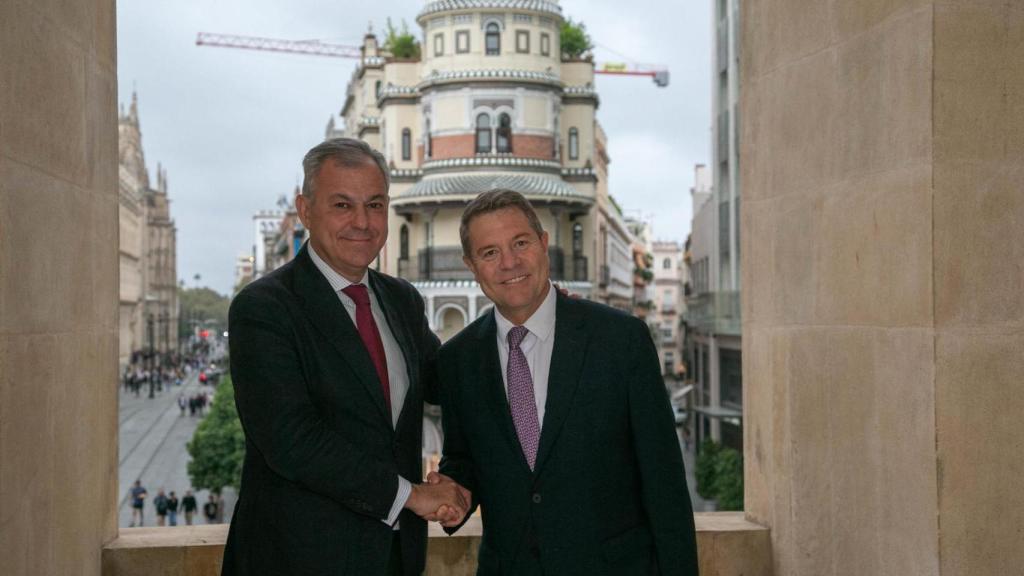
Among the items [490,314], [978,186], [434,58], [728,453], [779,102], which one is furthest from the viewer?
[434,58]

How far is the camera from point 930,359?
3.47 meters

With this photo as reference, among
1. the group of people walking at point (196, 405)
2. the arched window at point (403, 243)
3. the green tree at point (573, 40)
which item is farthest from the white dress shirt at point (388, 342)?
the group of people walking at point (196, 405)

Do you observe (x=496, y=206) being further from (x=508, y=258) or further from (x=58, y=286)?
(x=58, y=286)

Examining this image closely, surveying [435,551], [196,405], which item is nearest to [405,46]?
[196,405]

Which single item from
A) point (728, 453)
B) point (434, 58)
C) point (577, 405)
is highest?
point (434, 58)

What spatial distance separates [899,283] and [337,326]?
1.80m

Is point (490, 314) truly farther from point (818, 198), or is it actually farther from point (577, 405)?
point (818, 198)

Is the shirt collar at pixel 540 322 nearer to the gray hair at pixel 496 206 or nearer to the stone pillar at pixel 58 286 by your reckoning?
the gray hair at pixel 496 206

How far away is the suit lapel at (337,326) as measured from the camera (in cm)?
340

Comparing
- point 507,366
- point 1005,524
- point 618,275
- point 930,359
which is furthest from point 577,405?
point 618,275

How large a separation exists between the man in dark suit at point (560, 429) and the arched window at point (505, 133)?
124ft

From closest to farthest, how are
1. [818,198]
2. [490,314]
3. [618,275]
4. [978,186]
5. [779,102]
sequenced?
[978,186] < [490,314] < [818,198] < [779,102] < [618,275]

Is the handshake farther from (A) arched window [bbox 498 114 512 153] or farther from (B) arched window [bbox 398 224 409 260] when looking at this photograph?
(B) arched window [bbox 398 224 409 260]

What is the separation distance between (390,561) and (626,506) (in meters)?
0.76
